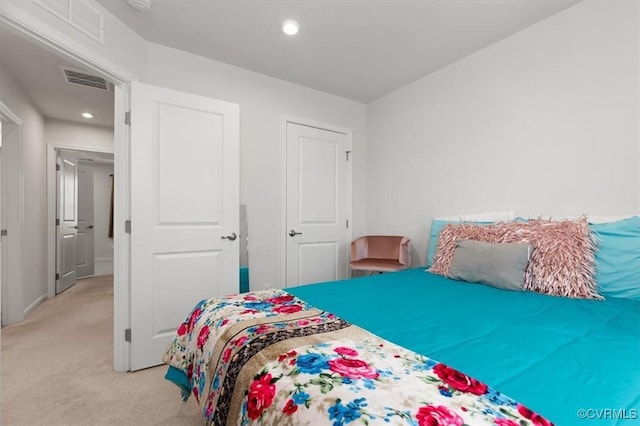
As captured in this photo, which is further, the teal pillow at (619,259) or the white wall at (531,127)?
the white wall at (531,127)

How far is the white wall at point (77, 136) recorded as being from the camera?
4289 mm

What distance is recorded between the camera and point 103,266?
6473mm

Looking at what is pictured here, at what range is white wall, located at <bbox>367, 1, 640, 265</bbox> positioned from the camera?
1888 mm

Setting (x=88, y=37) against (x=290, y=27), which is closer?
(x=88, y=37)

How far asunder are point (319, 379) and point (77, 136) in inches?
210

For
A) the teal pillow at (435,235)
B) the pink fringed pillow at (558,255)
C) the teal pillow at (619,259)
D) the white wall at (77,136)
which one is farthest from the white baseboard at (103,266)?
the teal pillow at (619,259)

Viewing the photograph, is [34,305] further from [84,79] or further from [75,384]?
[84,79]

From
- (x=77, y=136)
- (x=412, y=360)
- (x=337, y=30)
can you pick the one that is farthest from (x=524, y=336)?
(x=77, y=136)

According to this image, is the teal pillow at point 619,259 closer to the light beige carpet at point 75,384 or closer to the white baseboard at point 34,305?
the light beige carpet at point 75,384

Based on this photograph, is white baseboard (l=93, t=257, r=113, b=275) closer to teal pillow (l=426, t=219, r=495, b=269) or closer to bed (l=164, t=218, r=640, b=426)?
bed (l=164, t=218, r=640, b=426)

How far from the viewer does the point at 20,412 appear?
173 cm

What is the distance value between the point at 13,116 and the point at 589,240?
4.94 m

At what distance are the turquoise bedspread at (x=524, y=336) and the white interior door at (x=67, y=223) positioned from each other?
464cm

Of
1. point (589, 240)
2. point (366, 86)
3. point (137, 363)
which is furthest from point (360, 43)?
point (137, 363)
